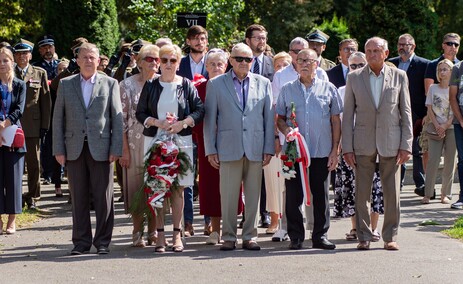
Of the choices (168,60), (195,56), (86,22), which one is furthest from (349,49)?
(86,22)

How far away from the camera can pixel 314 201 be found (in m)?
→ 12.3

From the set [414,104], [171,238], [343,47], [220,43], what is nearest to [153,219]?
[171,238]

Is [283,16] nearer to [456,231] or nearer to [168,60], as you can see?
[456,231]

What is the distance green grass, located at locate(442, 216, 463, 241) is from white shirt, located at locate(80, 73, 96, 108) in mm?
4622

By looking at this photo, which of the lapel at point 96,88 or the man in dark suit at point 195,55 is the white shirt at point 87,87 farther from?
the man in dark suit at point 195,55

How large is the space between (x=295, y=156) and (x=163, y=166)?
1442 millimetres

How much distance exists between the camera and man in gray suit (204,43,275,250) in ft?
40.1

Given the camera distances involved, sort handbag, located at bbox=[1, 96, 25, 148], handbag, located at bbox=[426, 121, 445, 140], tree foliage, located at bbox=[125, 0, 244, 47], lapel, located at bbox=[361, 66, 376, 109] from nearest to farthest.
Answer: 1. lapel, located at bbox=[361, 66, 376, 109]
2. handbag, located at bbox=[1, 96, 25, 148]
3. handbag, located at bbox=[426, 121, 445, 140]
4. tree foliage, located at bbox=[125, 0, 244, 47]

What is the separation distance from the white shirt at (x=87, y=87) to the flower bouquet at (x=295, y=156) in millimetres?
2232

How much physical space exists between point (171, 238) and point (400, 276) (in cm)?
371

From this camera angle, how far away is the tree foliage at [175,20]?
23656 mm

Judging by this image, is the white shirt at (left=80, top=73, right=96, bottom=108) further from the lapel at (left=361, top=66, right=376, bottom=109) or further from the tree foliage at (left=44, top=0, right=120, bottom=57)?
the tree foliage at (left=44, top=0, right=120, bottom=57)

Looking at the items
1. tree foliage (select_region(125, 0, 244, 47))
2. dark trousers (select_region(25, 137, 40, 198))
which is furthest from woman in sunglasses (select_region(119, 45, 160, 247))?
tree foliage (select_region(125, 0, 244, 47))

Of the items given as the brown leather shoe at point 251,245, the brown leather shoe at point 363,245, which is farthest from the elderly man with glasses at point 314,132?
the brown leather shoe at point 251,245
